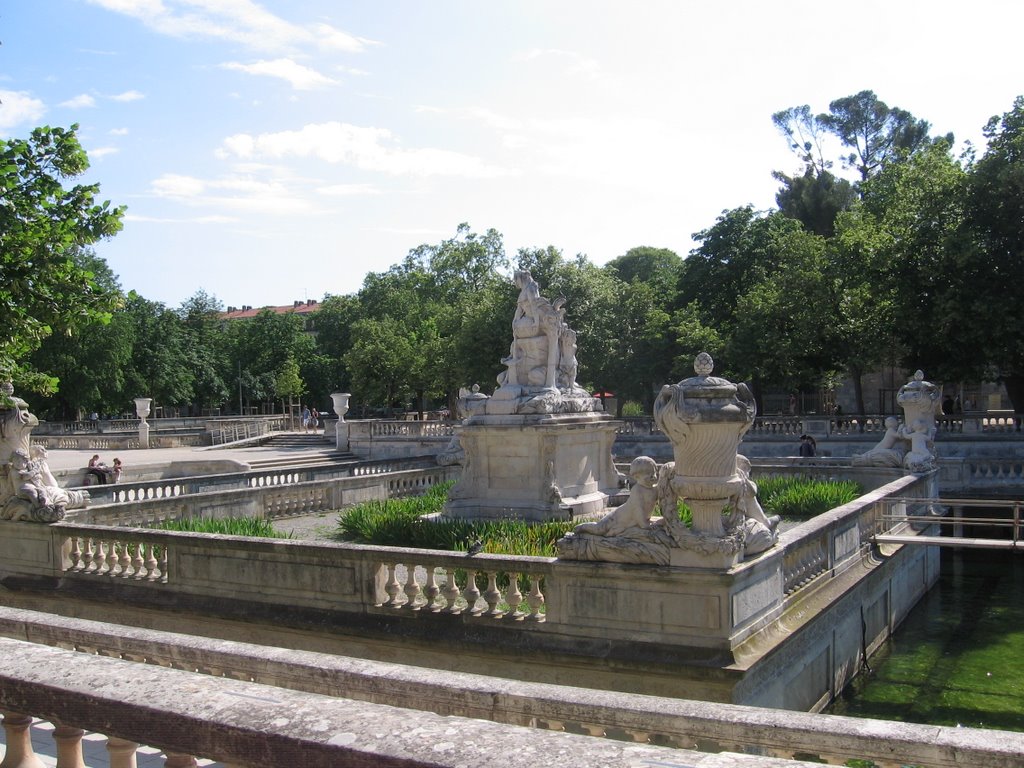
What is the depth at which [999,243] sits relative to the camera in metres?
26.9

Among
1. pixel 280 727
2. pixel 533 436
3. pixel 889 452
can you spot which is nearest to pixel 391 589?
pixel 533 436

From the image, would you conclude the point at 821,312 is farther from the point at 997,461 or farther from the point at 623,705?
the point at 623,705

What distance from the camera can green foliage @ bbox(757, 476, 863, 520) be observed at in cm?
1537

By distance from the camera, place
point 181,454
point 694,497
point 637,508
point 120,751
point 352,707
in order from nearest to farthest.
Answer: point 352,707 → point 120,751 → point 694,497 → point 637,508 → point 181,454

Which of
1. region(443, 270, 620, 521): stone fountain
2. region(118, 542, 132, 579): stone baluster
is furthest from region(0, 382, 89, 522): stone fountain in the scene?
region(443, 270, 620, 521): stone fountain

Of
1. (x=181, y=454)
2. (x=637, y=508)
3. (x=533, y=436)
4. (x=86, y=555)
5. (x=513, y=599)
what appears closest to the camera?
(x=637, y=508)

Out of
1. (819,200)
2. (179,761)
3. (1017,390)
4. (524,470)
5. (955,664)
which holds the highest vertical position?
(819,200)

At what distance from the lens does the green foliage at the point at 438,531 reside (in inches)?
433

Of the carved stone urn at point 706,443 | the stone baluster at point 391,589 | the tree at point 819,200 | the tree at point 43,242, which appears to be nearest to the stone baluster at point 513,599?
the stone baluster at point 391,589

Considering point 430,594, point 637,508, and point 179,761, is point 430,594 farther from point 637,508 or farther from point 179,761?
point 179,761

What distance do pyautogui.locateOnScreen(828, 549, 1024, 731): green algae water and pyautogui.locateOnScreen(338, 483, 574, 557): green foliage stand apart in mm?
3676

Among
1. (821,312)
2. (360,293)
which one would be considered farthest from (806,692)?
(360,293)

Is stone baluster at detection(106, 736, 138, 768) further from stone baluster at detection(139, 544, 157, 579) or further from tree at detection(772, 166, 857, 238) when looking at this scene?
tree at detection(772, 166, 857, 238)

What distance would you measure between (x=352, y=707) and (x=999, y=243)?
28.3 meters
